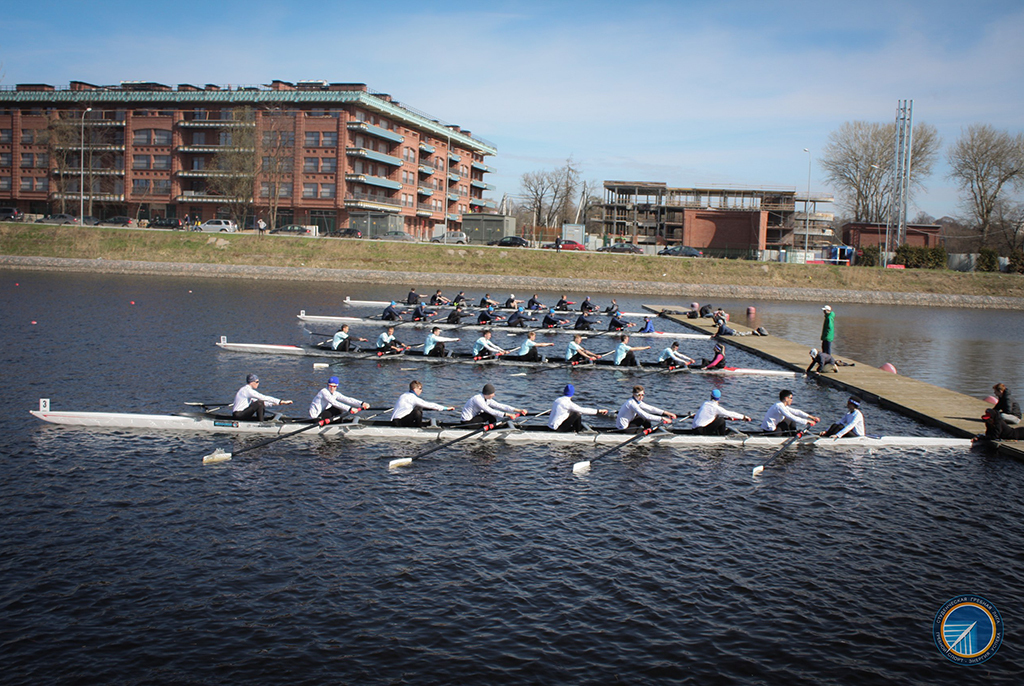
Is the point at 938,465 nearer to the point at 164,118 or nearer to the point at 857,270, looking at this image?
the point at 857,270

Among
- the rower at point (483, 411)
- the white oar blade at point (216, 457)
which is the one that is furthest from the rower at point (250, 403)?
the rower at point (483, 411)

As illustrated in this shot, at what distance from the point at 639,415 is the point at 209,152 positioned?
92.5 meters

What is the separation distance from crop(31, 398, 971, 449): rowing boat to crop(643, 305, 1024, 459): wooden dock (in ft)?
7.06

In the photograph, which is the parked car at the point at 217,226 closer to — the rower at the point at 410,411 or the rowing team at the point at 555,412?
the rowing team at the point at 555,412

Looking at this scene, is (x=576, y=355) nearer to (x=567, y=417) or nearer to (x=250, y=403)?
(x=567, y=417)

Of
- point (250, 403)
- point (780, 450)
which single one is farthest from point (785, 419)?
point (250, 403)

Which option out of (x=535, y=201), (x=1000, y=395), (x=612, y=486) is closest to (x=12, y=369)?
(x=612, y=486)

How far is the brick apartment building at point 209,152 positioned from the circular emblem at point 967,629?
86100mm

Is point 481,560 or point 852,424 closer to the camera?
point 481,560

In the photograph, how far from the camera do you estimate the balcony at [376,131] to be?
3708 inches

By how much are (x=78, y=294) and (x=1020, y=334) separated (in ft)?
223

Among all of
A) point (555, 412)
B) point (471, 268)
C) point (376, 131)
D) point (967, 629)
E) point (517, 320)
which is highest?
point (376, 131)

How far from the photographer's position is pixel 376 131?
97750mm

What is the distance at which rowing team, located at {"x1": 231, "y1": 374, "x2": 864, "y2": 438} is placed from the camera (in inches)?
800
